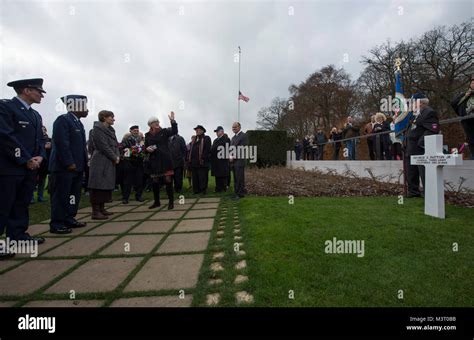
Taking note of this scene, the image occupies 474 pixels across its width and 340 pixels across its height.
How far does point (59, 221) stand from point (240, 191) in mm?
4151

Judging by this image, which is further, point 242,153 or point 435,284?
point 242,153

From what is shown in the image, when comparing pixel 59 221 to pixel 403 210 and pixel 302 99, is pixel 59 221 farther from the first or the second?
pixel 302 99

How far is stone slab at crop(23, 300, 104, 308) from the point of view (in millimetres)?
2135

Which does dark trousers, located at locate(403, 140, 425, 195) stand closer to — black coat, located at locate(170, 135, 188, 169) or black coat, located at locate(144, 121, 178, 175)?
black coat, located at locate(144, 121, 178, 175)

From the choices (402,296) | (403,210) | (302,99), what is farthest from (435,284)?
(302,99)

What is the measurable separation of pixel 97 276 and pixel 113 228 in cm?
210

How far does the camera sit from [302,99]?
35.5m

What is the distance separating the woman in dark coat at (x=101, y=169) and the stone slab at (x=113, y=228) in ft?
2.22

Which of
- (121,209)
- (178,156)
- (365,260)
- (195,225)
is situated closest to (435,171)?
(365,260)

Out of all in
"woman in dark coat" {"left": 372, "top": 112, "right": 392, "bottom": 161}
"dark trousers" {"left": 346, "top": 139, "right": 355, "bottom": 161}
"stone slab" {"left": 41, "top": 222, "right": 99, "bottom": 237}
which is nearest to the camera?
"stone slab" {"left": 41, "top": 222, "right": 99, "bottom": 237}

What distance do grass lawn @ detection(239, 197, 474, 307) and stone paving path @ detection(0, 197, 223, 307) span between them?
2.22 feet

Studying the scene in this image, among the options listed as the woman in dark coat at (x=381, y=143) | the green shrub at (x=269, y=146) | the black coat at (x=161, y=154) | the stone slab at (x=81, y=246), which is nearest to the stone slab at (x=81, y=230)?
the stone slab at (x=81, y=246)

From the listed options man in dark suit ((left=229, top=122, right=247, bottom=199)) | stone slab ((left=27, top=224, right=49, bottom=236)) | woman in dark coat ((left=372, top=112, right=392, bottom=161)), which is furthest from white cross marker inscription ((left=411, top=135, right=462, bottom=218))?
stone slab ((left=27, top=224, right=49, bottom=236))

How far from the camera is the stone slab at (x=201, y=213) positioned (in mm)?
5393
